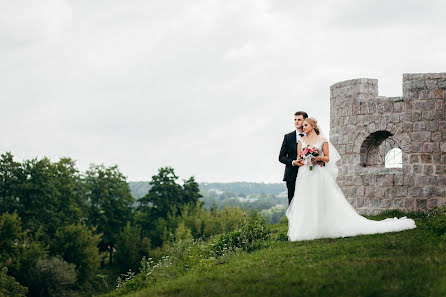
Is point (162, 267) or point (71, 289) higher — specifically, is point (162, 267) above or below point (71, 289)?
above

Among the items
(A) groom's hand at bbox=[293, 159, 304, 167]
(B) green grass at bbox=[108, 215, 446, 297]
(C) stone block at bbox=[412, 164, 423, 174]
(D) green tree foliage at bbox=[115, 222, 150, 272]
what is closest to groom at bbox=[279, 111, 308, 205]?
(A) groom's hand at bbox=[293, 159, 304, 167]

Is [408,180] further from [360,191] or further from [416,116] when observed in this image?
[416,116]

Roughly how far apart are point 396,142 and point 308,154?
5.36 metres

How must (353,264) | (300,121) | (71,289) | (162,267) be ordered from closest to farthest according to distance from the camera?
(353,264) < (300,121) < (162,267) < (71,289)

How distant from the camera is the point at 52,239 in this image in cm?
4378

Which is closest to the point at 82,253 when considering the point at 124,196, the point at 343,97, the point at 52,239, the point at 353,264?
the point at 52,239

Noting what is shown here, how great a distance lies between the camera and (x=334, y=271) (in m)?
8.30

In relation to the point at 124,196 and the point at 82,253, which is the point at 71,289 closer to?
the point at 82,253

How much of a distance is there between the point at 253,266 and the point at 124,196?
45918 mm

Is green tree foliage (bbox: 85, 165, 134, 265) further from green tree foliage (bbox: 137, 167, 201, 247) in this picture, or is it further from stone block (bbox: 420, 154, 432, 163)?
A: stone block (bbox: 420, 154, 432, 163)

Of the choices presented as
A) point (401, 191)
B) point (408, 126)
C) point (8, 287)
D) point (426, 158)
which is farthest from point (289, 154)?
point (8, 287)

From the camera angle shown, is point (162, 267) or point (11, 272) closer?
point (162, 267)

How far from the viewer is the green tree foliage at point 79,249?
42781 millimetres

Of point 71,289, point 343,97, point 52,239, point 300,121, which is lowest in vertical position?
point 71,289
